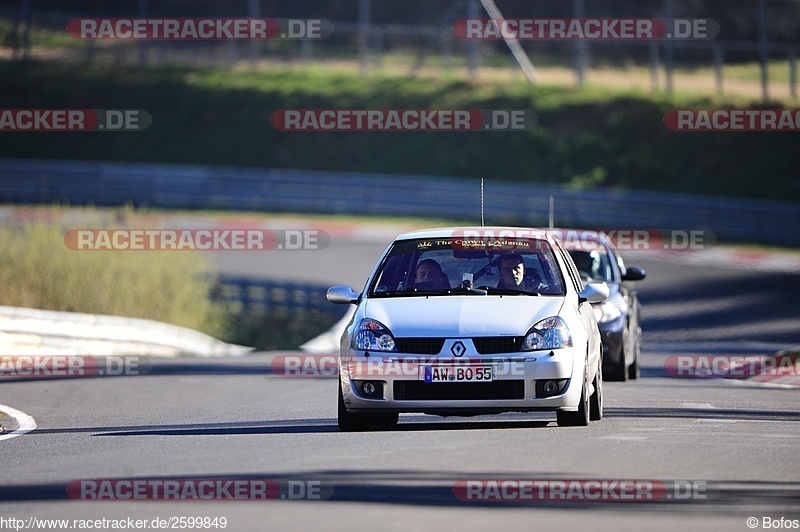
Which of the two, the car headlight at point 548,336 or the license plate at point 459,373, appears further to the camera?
the car headlight at point 548,336

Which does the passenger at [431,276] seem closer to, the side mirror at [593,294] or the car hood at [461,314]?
the car hood at [461,314]

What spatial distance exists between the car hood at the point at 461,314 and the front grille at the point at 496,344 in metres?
0.04

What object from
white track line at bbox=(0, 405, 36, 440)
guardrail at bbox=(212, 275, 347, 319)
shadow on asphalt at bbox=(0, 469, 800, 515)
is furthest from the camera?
guardrail at bbox=(212, 275, 347, 319)

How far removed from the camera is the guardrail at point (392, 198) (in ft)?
127

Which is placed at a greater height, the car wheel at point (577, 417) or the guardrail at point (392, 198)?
the guardrail at point (392, 198)

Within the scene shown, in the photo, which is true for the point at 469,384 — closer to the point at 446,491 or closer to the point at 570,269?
the point at 570,269

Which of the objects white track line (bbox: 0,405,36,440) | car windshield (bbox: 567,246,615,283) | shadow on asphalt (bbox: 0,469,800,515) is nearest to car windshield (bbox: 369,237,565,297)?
shadow on asphalt (bbox: 0,469,800,515)

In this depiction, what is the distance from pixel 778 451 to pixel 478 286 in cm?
268

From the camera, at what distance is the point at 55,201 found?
4631 cm

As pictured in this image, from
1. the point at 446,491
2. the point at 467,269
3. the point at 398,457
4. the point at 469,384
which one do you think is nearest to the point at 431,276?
the point at 467,269

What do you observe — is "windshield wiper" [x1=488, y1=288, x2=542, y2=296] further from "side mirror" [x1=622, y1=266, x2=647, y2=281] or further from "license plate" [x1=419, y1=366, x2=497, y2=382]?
"side mirror" [x1=622, y1=266, x2=647, y2=281]

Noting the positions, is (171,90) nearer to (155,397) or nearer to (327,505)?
(155,397)

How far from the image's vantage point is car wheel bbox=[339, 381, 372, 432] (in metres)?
11.2

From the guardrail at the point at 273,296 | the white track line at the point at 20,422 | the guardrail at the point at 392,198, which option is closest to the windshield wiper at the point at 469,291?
the white track line at the point at 20,422
